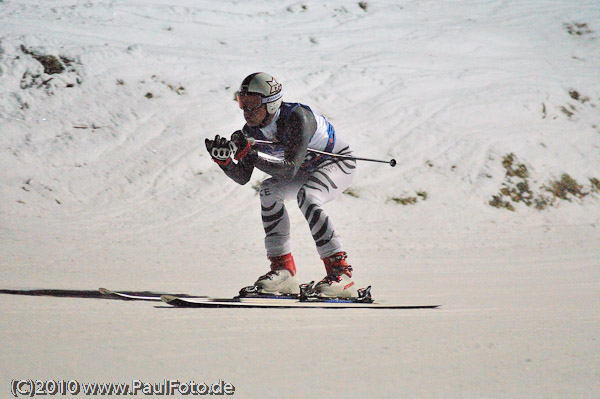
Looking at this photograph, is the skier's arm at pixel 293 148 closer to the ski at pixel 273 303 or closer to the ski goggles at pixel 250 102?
the ski goggles at pixel 250 102

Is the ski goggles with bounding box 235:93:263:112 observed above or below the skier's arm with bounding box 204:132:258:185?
above

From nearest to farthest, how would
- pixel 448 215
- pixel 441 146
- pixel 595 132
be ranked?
pixel 448 215
pixel 441 146
pixel 595 132

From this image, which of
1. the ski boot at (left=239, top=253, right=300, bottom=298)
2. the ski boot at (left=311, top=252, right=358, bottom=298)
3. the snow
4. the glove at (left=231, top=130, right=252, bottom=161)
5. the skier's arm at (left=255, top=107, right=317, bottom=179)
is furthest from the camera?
the ski boot at (left=239, top=253, right=300, bottom=298)

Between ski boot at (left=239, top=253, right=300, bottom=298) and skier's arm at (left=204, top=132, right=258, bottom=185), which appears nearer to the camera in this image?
skier's arm at (left=204, top=132, right=258, bottom=185)

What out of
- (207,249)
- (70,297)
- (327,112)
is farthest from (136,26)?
(70,297)

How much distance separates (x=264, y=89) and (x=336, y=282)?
1559 millimetres

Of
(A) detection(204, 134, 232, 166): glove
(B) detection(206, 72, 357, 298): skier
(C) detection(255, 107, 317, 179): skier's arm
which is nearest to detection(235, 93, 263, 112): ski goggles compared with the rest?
(B) detection(206, 72, 357, 298): skier

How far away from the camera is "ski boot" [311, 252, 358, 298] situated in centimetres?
541

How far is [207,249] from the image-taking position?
9.73 metres

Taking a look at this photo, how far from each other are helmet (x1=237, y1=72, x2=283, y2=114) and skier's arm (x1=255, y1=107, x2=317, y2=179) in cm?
21

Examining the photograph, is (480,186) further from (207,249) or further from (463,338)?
(463,338)

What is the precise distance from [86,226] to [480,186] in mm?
6762

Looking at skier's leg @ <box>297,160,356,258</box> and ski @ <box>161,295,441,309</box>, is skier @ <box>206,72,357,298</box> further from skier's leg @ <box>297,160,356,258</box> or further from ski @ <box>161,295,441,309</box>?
ski @ <box>161,295,441,309</box>

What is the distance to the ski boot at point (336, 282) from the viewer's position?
541cm
